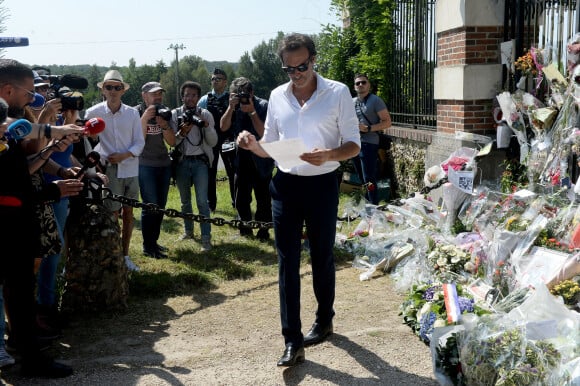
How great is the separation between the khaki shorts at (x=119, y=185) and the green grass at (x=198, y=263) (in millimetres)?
746

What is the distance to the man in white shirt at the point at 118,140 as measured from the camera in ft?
21.6

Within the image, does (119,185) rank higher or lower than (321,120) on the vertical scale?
lower

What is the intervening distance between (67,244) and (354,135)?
269 cm

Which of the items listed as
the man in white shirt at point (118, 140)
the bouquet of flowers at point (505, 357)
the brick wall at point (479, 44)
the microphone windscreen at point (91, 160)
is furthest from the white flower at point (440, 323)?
the brick wall at point (479, 44)

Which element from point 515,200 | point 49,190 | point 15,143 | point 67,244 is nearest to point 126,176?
point 67,244

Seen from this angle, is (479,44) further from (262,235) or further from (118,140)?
(118,140)

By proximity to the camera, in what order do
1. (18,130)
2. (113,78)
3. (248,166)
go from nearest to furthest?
(18,130) < (113,78) < (248,166)

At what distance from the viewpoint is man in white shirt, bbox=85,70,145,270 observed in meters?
6.59

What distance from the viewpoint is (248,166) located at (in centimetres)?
790

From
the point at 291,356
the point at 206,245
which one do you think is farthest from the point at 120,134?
the point at 291,356

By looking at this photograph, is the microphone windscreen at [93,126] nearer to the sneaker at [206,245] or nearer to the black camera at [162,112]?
the black camera at [162,112]

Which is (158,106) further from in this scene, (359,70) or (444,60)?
(359,70)

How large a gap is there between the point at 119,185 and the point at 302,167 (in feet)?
10.6

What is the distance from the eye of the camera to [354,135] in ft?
13.5
